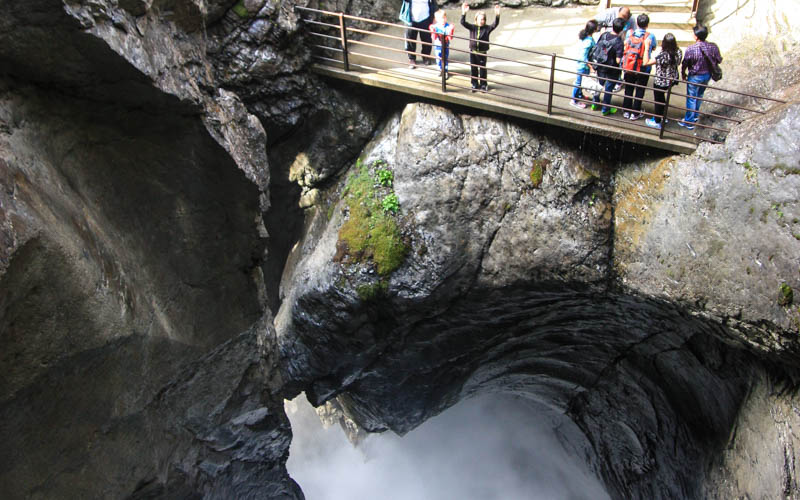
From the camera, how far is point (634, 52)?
6789mm

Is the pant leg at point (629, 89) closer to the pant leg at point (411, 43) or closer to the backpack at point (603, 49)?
the backpack at point (603, 49)

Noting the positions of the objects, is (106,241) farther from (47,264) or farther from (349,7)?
(349,7)

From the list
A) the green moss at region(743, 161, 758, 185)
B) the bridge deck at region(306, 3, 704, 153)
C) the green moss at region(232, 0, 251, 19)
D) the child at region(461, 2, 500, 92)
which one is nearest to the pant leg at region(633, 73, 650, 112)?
the bridge deck at region(306, 3, 704, 153)

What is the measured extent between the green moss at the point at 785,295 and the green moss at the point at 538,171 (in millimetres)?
2872

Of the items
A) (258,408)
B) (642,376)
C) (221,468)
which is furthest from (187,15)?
(642,376)

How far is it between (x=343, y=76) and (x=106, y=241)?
4.22 metres

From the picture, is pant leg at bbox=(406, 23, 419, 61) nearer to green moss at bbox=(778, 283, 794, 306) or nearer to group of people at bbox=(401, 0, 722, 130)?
group of people at bbox=(401, 0, 722, 130)

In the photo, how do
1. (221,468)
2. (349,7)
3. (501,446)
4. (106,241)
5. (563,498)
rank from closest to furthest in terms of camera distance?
1. (106,241)
2. (221,468)
3. (349,7)
4. (563,498)
5. (501,446)

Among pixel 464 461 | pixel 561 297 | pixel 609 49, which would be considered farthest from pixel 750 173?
pixel 464 461

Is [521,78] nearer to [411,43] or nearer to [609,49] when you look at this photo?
[609,49]

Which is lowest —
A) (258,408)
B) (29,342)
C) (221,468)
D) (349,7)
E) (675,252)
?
(221,468)

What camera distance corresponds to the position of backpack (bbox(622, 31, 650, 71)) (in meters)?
6.75

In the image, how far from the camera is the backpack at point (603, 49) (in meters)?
6.82

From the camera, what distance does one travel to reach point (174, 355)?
6.57m
